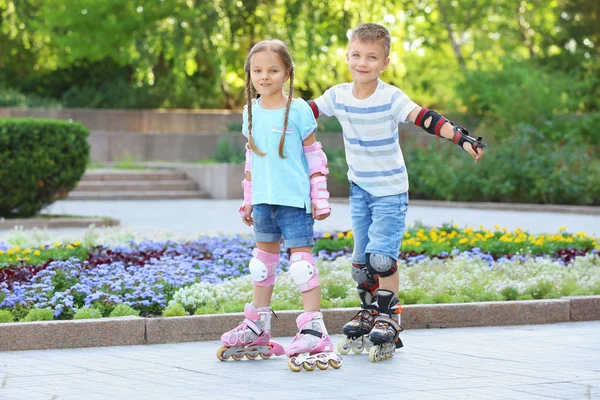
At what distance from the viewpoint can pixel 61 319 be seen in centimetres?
753

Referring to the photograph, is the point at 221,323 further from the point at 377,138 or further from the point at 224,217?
the point at 224,217

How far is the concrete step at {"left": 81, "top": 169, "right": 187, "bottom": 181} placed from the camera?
25625 millimetres

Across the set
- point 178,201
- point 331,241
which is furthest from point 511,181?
point 331,241

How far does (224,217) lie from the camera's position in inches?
763

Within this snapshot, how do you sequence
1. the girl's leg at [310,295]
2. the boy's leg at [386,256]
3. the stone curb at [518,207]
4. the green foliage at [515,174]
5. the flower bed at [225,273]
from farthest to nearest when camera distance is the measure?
the green foliage at [515,174] → the stone curb at [518,207] → the flower bed at [225,273] → the boy's leg at [386,256] → the girl's leg at [310,295]

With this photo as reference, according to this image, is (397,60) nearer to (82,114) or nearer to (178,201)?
(82,114)

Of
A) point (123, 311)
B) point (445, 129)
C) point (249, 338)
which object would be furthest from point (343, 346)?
point (123, 311)

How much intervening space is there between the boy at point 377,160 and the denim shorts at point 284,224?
0.39 meters

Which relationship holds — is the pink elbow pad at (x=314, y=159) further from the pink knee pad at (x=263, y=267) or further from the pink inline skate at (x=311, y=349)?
the pink inline skate at (x=311, y=349)

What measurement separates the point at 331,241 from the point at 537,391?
242 inches

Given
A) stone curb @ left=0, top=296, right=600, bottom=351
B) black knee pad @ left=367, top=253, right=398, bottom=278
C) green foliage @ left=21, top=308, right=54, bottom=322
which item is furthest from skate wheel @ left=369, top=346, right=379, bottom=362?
green foliage @ left=21, top=308, right=54, bottom=322

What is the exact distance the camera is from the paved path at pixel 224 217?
1709 centimetres

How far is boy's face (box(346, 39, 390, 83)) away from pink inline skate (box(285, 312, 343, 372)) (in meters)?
1.30

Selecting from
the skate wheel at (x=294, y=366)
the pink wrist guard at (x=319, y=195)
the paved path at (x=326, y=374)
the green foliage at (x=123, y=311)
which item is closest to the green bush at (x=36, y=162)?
the green foliage at (x=123, y=311)
